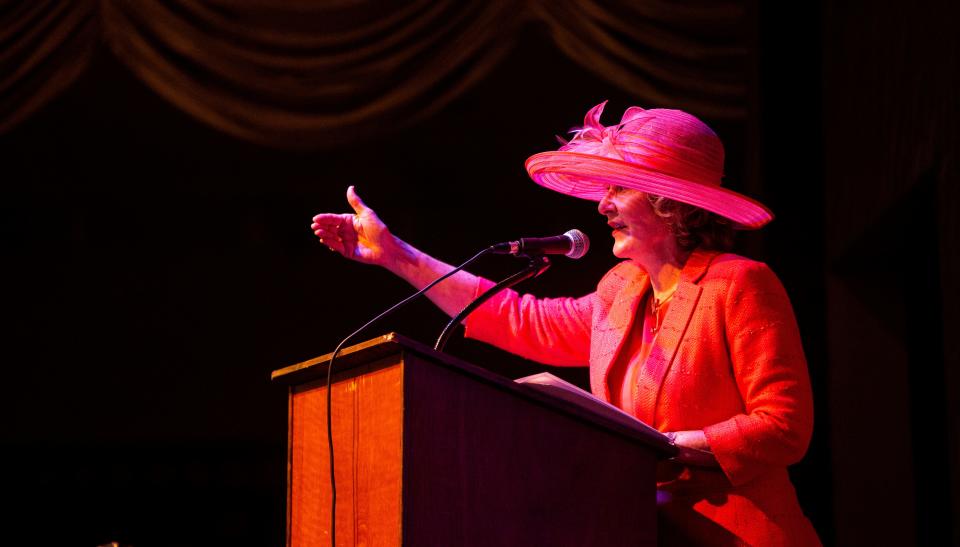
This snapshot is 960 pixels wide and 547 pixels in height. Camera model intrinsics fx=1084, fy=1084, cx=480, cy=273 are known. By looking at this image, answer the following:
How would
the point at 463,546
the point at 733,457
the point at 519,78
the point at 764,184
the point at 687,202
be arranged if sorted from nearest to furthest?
the point at 463,546 → the point at 733,457 → the point at 687,202 → the point at 764,184 → the point at 519,78

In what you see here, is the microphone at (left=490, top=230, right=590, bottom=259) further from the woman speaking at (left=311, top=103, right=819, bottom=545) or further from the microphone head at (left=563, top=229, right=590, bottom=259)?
the woman speaking at (left=311, top=103, right=819, bottom=545)

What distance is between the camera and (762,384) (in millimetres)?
2039

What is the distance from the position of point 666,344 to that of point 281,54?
1.86 meters

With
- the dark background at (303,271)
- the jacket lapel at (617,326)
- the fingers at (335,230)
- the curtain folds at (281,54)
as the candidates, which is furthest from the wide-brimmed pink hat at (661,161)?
the curtain folds at (281,54)

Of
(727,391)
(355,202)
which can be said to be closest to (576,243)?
(727,391)

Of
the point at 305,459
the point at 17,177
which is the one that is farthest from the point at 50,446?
the point at 305,459

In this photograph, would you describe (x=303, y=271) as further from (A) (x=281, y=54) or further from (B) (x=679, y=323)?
(B) (x=679, y=323)

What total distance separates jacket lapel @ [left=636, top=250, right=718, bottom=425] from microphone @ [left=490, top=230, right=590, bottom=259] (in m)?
0.27

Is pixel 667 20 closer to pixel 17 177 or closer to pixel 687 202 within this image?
pixel 687 202

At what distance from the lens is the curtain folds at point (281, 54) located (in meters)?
3.46

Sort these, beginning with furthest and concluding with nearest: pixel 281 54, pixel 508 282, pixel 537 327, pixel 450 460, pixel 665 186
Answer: pixel 281 54 < pixel 537 327 < pixel 665 186 < pixel 508 282 < pixel 450 460

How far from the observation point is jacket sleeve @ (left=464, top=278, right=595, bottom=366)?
2496mm

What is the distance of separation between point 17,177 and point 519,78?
211cm

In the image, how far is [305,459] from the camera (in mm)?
1725
